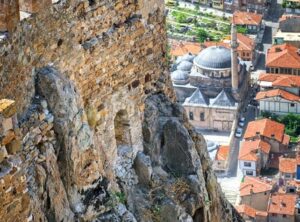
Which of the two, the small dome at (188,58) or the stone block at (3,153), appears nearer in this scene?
the stone block at (3,153)

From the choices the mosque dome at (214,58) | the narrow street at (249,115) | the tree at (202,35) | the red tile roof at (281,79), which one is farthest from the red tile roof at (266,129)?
the tree at (202,35)

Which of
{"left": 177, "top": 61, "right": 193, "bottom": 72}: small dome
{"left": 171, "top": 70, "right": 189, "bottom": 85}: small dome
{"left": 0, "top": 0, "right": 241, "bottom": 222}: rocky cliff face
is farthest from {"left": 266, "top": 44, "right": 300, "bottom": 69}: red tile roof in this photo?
{"left": 0, "top": 0, "right": 241, "bottom": 222}: rocky cliff face

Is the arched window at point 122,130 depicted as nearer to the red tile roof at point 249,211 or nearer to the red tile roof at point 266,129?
the red tile roof at point 249,211

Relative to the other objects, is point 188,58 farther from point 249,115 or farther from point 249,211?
point 249,211

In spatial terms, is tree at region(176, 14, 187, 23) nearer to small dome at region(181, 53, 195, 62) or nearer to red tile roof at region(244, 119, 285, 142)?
small dome at region(181, 53, 195, 62)

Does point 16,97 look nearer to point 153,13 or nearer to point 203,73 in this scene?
point 153,13
